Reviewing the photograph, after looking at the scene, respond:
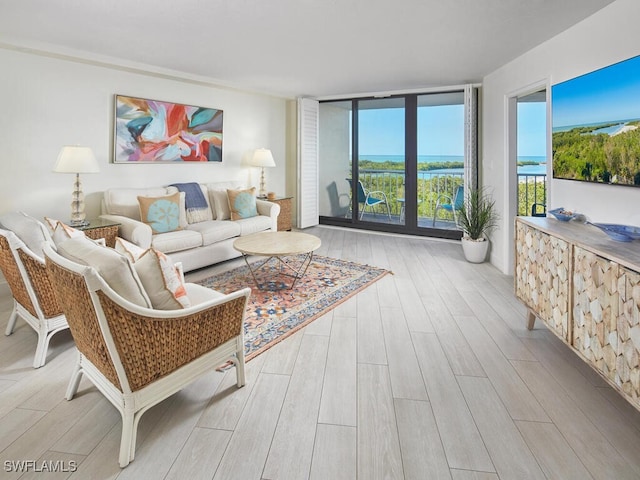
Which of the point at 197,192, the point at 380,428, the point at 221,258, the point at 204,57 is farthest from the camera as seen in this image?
the point at 197,192

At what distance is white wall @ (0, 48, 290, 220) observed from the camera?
3564mm

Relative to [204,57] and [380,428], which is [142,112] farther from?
[380,428]

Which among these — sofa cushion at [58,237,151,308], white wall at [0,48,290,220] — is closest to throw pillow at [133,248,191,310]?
sofa cushion at [58,237,151,308]

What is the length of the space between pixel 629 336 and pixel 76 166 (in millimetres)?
4218

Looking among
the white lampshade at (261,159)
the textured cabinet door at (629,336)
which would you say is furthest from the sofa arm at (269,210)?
the textured cabinet door at (629,336)

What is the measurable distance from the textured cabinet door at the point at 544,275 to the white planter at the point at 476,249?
1.77m

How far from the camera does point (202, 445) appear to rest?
166cm

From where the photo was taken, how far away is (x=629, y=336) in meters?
1.62

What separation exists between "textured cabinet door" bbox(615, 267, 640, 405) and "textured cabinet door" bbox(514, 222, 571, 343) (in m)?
0.47

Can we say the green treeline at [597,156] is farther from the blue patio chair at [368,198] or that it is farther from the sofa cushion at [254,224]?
the blue patio chair at [368,198]

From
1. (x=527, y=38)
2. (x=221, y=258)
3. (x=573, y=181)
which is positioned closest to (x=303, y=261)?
(x=221, y=258)

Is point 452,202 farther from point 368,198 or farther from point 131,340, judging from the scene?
point 131,340

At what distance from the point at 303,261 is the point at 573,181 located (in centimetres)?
287

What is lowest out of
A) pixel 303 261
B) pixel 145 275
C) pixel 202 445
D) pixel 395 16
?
pixel 202 445
